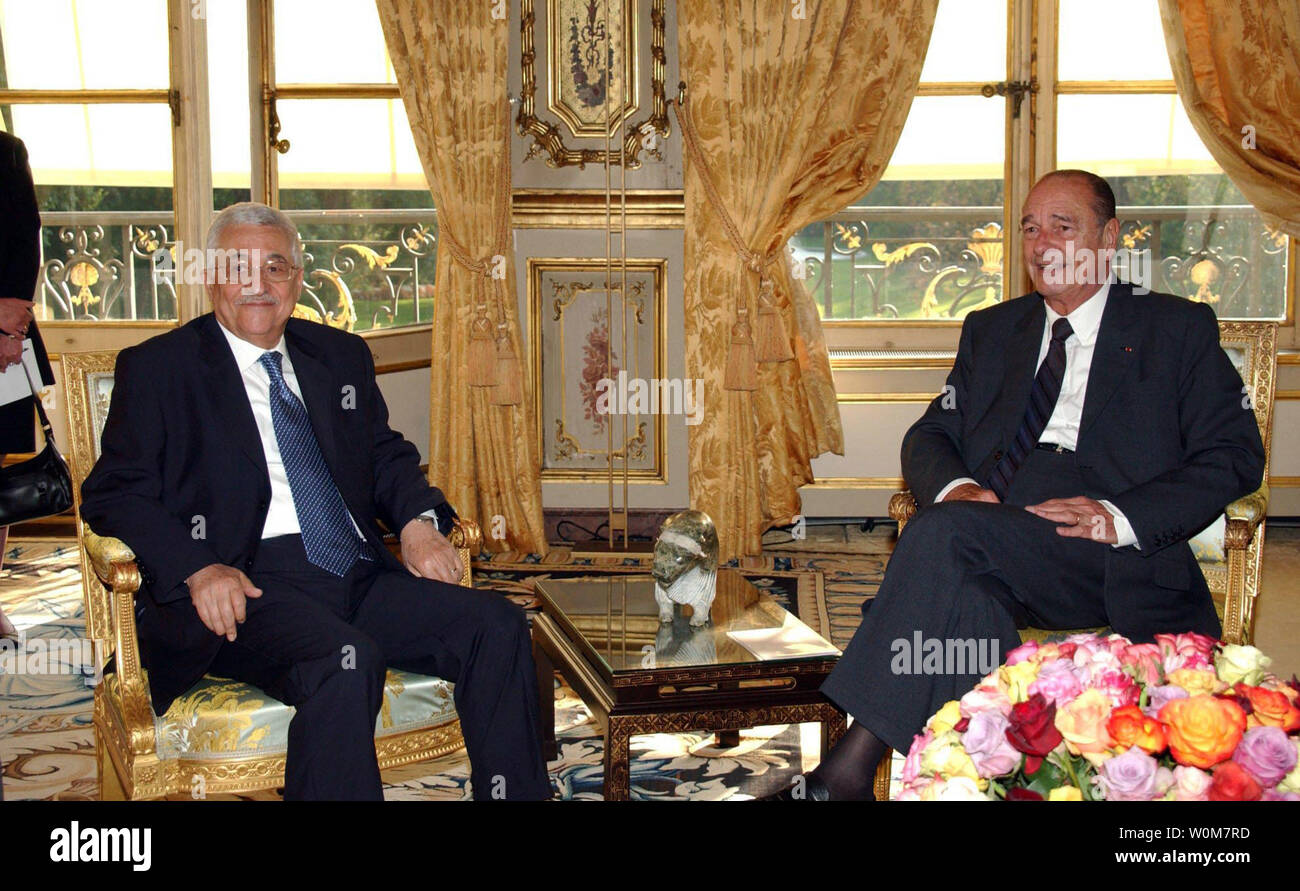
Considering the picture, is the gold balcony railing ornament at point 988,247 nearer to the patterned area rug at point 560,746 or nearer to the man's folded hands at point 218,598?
the patterned area rug at point 560,746

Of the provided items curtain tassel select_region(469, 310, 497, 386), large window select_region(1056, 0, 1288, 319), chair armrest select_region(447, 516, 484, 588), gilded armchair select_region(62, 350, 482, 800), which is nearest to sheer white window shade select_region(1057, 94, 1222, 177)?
large window select_region(1056, 0, 1288, 319)

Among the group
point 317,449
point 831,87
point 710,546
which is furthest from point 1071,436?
point 831,87

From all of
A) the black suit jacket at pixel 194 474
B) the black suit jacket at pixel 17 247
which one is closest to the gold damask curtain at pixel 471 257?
the black suit jacket at pixel 17 247

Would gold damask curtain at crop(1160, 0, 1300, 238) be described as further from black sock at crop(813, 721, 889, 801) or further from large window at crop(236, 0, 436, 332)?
black sock at crop(813, 721, 889, 801)

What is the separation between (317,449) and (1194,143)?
15.1ft

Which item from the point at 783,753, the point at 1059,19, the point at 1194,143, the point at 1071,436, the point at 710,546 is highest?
the point at 1059,19

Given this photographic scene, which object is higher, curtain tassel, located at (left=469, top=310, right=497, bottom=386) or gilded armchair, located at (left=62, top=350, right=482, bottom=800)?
curtain tassel, located at (left=469, top=310, right=497, bottom=386)

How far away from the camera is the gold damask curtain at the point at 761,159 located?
5.04m

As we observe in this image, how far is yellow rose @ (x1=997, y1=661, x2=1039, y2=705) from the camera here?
4.91 feet

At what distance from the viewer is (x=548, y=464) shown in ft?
Result: 17.9

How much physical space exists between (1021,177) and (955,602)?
149 inches

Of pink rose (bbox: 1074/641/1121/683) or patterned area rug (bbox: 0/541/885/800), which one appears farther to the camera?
patterned area rug (bbox: 0/541/885/800)

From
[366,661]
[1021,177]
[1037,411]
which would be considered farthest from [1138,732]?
[1021,177]

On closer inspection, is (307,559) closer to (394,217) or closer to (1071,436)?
(1071,436)
